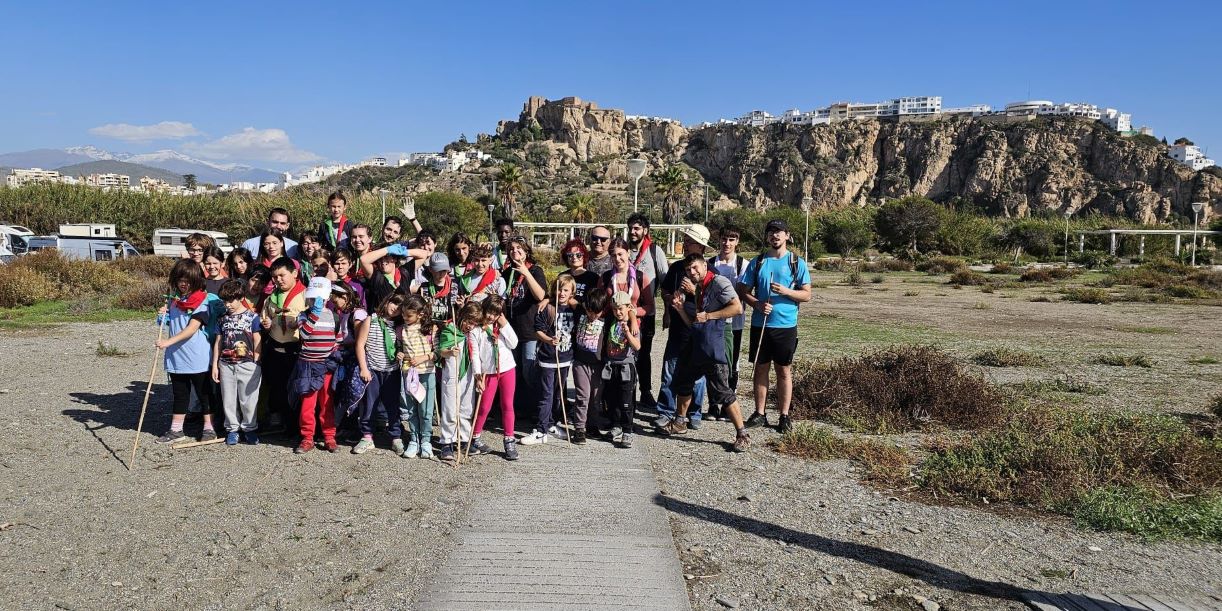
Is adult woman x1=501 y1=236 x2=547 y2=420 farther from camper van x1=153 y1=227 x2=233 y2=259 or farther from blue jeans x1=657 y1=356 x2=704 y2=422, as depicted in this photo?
camper van x1=153 y1=227 x2=233 y2=259

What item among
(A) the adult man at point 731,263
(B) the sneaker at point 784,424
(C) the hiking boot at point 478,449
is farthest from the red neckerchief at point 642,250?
(C) the hiking boot at point 478,449

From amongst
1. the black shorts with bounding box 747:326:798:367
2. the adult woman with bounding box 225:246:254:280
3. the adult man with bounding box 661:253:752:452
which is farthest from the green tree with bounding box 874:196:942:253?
the adult woman with bounding box 225:246:254:280

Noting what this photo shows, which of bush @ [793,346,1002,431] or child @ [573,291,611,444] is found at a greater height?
child @ [573,291,611,444]

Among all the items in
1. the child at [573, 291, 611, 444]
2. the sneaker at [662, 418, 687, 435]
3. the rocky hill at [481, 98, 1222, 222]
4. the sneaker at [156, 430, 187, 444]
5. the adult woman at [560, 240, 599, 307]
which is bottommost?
the sneaker at [662, 418, 687, 435]

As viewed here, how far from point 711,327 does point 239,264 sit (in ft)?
12.4

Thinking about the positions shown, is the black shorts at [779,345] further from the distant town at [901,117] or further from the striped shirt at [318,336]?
the distant town at [901,117]

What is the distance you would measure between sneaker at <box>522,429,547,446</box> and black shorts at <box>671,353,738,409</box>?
1197mm

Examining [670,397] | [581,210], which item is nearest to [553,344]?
[670,397]

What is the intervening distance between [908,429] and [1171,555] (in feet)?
8.64

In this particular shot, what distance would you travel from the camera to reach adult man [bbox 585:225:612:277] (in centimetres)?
621

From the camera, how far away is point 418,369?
221 inches

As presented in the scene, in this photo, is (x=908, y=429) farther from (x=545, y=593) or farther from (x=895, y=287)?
(x=895, y=287)

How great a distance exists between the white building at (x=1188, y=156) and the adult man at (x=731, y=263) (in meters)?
157

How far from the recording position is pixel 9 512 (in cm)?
453
